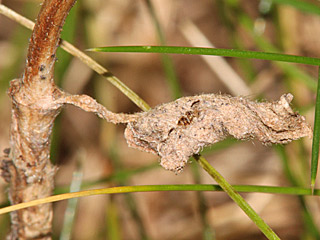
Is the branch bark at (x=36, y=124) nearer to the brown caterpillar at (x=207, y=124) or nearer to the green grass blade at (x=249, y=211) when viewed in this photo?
the brown caterpillar at (x=207, y=124)

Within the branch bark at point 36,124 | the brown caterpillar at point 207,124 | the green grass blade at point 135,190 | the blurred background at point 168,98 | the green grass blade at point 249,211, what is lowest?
the green grass blade at point 249,211

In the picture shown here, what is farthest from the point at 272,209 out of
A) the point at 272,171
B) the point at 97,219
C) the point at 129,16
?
the point at 129,16

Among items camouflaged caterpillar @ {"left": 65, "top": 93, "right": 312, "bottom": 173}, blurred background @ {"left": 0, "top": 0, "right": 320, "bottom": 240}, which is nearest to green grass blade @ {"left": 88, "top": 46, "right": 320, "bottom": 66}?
camouflaged caterpillar @ {"left": 65, "top": 93, "right": 312, "bottom": 173}

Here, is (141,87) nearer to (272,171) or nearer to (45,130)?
(272,171)

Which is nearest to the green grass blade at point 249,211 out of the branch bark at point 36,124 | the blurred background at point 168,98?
the branch bark at point 36,124

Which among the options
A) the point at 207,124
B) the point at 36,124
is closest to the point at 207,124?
the point at 207,124

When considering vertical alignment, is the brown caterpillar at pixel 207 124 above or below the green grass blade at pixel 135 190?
above

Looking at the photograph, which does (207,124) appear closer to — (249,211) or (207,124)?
(207,124)
